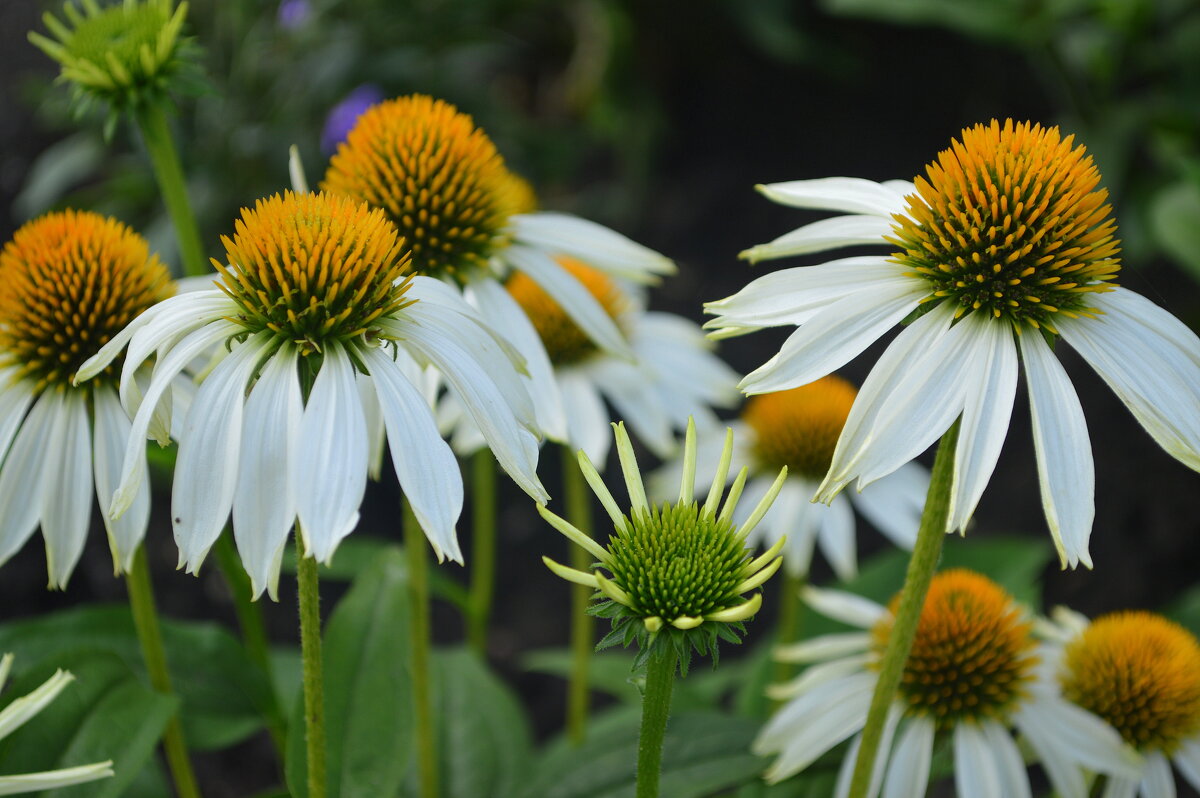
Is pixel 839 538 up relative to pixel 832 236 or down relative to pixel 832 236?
down

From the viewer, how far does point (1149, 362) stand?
2.77 ft

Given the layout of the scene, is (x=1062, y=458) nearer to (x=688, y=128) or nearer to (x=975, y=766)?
(x=975, y=766)

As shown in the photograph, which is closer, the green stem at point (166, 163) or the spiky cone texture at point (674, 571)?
the spiky cone texture at point (674, 571)

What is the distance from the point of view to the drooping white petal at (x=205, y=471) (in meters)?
0.74

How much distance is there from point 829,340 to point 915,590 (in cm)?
22

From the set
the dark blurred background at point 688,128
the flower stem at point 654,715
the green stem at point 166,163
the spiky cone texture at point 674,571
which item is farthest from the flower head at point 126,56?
the dark blurred background at point 688,128

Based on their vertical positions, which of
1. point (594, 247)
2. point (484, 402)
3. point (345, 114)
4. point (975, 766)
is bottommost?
point (975, 766)

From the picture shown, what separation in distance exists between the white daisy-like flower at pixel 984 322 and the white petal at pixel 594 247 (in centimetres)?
28

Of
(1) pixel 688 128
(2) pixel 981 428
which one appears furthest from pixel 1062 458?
(1) pixel 688 128

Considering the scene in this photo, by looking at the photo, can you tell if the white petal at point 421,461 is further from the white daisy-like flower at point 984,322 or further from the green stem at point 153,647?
the green stem at point 153,647

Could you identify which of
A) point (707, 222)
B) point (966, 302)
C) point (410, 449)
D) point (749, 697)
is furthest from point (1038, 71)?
point (410, 449)

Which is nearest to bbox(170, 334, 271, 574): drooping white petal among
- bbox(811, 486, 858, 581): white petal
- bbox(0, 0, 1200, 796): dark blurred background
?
bbox(811, 486, 858, 581): white petal

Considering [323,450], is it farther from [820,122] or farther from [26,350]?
[820,122]

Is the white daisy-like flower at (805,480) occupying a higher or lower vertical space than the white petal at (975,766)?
higher
